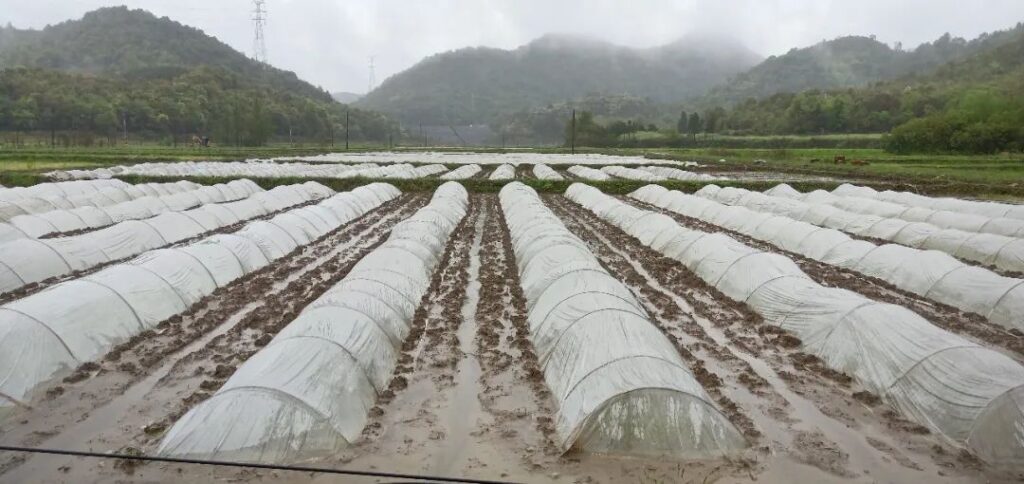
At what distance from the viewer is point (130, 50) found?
113 m

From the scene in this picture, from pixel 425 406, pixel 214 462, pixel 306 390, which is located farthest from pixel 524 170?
pixel 214 462

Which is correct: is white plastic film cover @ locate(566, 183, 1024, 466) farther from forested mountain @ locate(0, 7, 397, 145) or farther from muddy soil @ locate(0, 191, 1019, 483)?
forested mountain @ locate(0, 7, 397, 145)

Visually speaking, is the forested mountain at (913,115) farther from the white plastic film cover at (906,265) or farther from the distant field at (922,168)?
the white plastic film cover at (906,265)

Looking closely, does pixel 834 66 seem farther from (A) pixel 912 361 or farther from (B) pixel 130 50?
(A) pixel 912 361

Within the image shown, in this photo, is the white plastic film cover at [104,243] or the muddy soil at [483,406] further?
the white plastic film cover at [104,243]

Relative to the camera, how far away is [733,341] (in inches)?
355

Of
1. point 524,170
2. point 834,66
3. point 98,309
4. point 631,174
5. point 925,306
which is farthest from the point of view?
point 834,66

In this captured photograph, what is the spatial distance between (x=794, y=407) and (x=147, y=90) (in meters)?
84.4

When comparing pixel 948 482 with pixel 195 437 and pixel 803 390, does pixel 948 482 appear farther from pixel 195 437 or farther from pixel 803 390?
pixel 195 437

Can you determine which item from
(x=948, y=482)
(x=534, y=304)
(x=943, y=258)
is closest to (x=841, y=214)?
(x=943, y=258)

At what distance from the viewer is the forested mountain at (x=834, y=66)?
15075cm

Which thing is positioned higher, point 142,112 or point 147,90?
point 147,90

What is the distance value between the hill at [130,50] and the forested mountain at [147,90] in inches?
7.4

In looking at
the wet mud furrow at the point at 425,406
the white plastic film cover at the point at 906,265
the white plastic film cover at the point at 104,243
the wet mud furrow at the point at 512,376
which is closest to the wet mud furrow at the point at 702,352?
the wet mud furrow at the point at 512,376
